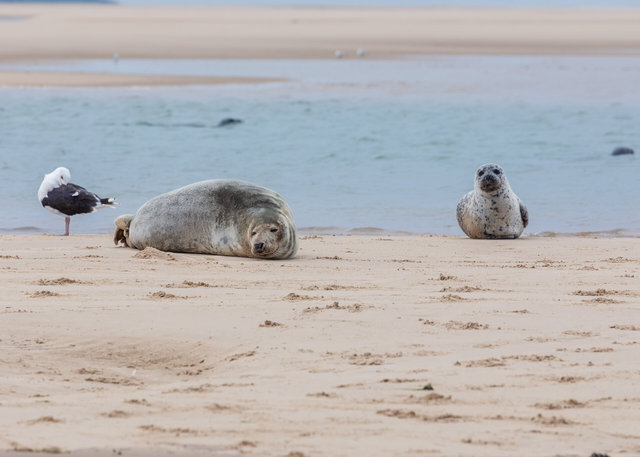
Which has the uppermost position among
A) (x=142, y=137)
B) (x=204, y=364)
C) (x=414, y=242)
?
(x=142, y=137)

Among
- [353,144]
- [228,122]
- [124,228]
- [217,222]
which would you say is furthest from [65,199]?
[228,122]

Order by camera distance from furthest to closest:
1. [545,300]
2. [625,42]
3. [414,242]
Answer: [625,42], [414,242], [545,300]

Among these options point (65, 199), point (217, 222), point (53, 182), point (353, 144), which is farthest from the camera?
point (353, 144)

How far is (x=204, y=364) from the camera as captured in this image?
16.9 ft

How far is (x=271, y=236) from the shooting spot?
784cm

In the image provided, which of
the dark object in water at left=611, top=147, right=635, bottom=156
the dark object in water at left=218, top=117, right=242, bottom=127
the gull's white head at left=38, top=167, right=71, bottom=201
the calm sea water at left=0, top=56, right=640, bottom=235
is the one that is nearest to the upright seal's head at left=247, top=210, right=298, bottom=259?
the gull's white head at left=38, top=167, right=71, bottom=201

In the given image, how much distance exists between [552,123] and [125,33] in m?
28.4

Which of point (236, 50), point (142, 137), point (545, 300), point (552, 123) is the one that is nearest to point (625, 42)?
point (236, 50)

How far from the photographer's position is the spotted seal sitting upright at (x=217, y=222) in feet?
26.2

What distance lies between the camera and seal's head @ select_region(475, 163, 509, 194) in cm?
970

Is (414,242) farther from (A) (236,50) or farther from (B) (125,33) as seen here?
(B) (125,33)

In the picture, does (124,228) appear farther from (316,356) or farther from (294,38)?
(294,38)

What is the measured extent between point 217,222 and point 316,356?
3168 millimetres

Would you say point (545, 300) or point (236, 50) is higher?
point (236, 50)
